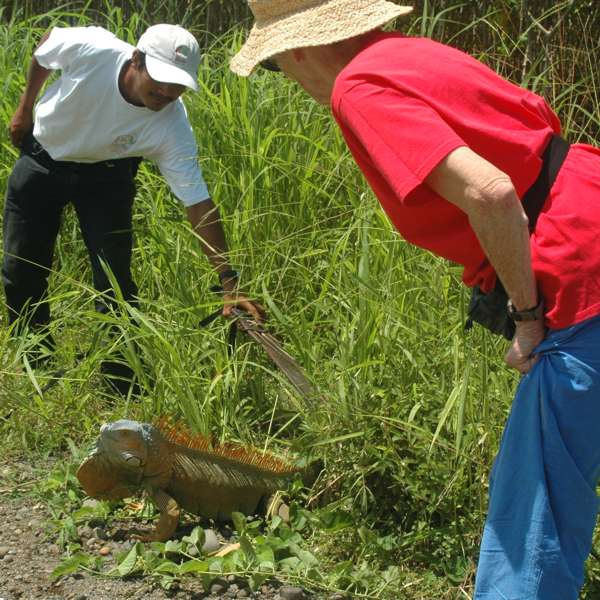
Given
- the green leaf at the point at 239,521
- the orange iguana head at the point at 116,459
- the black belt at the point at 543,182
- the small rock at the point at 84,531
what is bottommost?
the small rock at the point at 84,531

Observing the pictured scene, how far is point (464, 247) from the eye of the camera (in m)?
2.54

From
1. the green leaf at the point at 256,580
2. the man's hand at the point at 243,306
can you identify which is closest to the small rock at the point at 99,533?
the green leaf at the point at 256,580

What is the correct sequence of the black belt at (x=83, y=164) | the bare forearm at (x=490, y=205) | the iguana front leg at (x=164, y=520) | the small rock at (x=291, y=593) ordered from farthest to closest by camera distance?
the black belt at (x=83, y=164)
the iguana front leg at (x=164, y=520)
the small rock at (x=291, y=593)
the bare forearm at (x=490, y=205)

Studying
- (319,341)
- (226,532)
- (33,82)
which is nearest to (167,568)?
(226,532)

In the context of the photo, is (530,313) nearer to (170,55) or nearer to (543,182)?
(543,182)

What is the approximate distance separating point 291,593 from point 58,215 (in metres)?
2.47

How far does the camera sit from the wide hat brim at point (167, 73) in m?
4.57

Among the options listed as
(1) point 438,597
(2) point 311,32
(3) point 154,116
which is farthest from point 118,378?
(2) point 311,32

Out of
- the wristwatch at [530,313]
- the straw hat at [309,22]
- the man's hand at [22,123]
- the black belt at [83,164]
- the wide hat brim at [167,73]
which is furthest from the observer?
the man's hand at [22,123]

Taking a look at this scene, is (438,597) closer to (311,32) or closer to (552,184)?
(552,184)

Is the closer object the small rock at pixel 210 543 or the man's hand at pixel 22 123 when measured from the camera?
the small rock at pixel 210 543

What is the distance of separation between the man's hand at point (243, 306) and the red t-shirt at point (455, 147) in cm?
191

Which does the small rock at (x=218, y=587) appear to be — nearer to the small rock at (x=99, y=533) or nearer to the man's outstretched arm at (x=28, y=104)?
the small rock at (x=99, y=533)

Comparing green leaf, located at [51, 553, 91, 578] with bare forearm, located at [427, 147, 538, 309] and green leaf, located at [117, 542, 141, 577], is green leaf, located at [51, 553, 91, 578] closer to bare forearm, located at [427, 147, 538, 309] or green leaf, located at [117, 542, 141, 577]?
green leaf, located at [117, 542, 141, 577]
